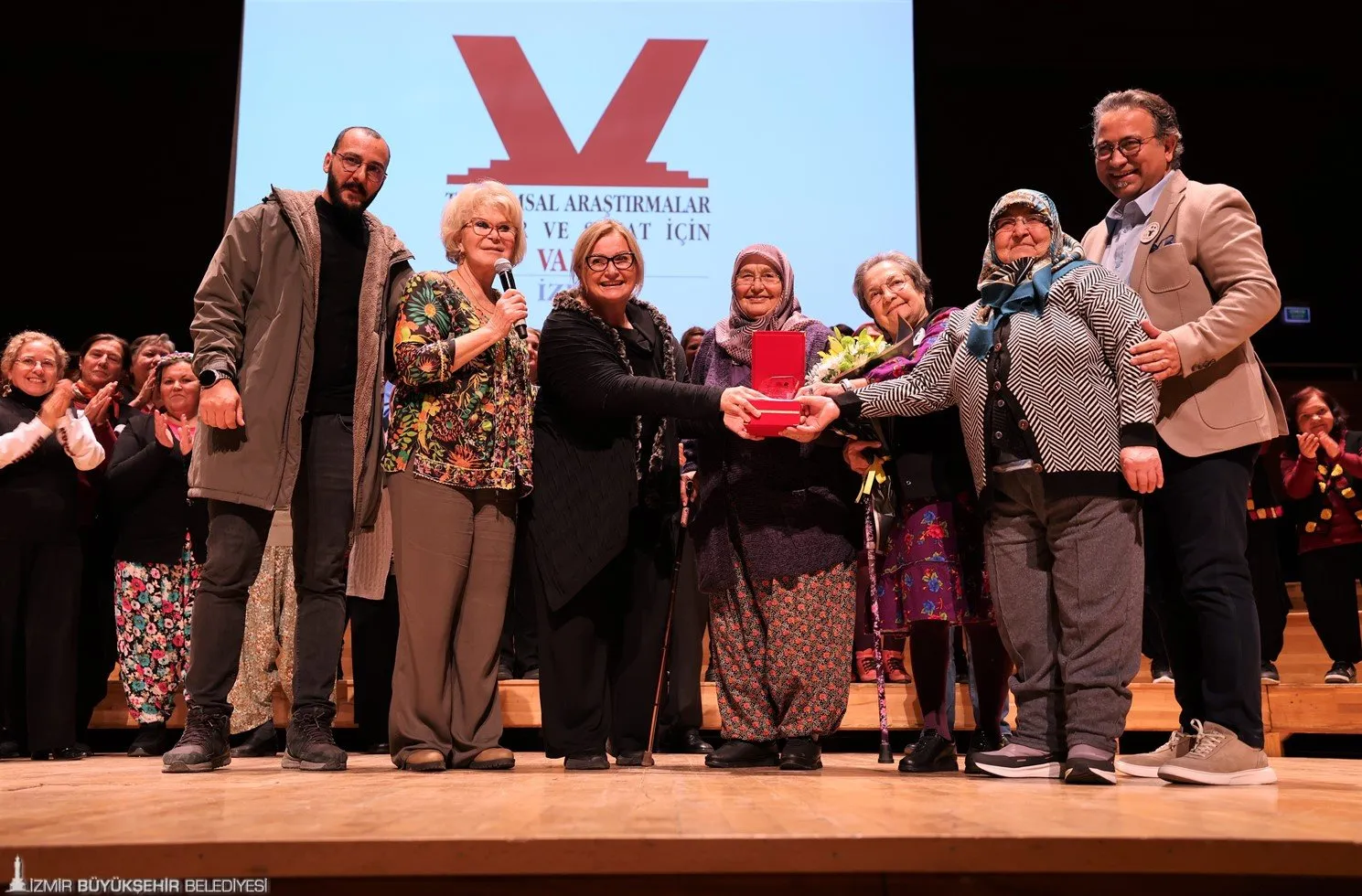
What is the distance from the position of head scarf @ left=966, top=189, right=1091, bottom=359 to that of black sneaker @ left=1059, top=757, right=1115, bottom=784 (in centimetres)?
89

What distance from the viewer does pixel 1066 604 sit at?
2.32m

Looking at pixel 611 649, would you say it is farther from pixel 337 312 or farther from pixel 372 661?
pixel 372 661

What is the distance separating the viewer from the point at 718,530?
274 centimetres

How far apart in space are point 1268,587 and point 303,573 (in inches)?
152

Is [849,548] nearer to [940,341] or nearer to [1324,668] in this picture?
[940,341]

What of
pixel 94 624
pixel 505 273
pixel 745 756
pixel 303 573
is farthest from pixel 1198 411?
pixel 94 624

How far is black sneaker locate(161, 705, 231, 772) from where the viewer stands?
2508 mm

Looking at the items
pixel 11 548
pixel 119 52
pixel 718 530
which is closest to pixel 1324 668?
pixel 718 530

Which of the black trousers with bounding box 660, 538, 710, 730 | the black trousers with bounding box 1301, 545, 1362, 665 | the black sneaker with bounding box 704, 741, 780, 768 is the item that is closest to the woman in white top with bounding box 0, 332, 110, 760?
the black trousers with bounding box 660, 538, 710, 730

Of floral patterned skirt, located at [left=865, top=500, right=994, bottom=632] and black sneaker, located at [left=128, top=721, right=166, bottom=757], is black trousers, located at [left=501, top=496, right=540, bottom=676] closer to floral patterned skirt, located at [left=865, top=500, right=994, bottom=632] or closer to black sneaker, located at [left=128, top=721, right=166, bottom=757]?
black sneaker, located at [left=128, top=721, right=166, bottom=757]

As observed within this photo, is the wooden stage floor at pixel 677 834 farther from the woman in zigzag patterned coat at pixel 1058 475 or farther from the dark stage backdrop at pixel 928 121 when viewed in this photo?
the dark stage backdrop at pixel 928 121

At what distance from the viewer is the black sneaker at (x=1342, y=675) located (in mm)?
4294

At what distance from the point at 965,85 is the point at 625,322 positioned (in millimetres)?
4624

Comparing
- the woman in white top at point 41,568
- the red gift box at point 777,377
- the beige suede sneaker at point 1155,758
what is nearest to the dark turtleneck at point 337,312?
the red gift box at point 777,377
